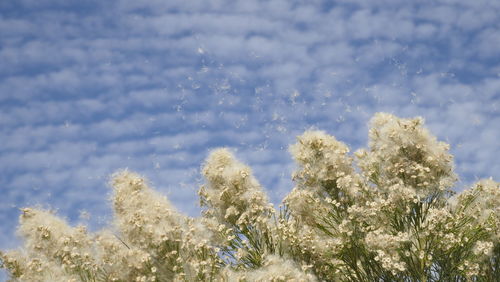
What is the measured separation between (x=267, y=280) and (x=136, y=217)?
12.7 feet

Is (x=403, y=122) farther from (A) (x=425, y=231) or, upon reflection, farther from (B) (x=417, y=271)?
(B) (x=417, y=271)

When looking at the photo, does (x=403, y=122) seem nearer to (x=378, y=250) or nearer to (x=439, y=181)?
(x=439, y=181)

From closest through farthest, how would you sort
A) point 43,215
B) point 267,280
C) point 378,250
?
1. point 267,280
2. point 378,250
3. point 43,215

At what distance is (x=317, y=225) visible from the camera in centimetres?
1576

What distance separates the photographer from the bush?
13.9 meters

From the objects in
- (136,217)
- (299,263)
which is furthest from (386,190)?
(136,217)

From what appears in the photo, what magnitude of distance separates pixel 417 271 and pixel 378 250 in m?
1.40

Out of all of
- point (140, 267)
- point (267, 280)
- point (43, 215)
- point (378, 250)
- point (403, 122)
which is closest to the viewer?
point (267, 280)

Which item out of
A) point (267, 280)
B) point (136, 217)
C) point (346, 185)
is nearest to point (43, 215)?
point (136, 217)

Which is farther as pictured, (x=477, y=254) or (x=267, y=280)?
(x=477, y=254)

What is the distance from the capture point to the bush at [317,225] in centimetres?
1386

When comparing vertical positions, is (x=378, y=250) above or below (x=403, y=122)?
below

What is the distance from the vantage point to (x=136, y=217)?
13.6 m

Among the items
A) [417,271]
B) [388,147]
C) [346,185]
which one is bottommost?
[417,271]
